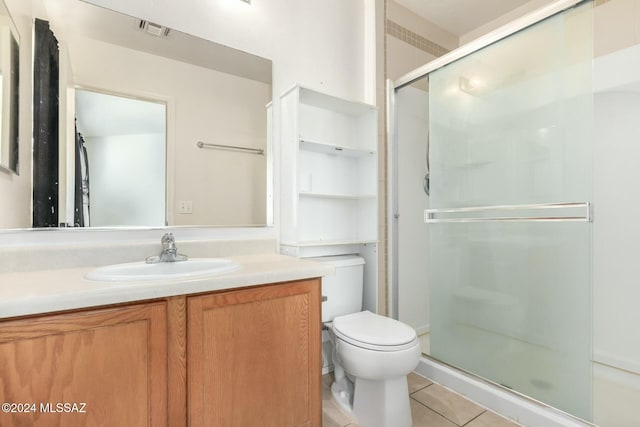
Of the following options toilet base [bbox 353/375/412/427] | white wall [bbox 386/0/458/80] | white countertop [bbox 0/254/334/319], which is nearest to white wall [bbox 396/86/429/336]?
white wall [bbox 386/0/458/80]

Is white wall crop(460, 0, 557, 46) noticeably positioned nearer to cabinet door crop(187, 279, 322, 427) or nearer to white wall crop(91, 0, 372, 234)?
white wall crop(91, 0, 372, 234)

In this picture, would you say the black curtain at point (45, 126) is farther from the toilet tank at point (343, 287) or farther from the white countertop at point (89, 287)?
the toilet tank at point (343, 287)

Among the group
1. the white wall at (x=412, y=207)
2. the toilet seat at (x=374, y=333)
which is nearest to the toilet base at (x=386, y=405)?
the toilet seat at (x=374, y=333)

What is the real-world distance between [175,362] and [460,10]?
2.88m

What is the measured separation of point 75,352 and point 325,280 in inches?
45.6

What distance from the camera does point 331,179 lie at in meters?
2.01

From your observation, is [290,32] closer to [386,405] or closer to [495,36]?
[495,36]

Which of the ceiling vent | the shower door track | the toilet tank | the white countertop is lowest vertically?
the toilet tank

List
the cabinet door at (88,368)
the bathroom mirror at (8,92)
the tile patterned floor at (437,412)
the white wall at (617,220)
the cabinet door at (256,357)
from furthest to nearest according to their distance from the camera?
the white wall at (617,220) < the tile patterned floor at (437,412) < the bathroom mirror at (8,92) < the cabinet door at (256,357) < the cabinet door at (88,368)

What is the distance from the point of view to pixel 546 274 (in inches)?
58.4

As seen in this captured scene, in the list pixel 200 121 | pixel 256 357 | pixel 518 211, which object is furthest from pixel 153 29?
pixel 518 211

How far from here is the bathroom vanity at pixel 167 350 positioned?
0.78 metres

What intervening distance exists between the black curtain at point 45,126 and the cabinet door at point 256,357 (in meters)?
0.77

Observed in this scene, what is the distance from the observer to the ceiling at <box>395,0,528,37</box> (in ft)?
7.52
